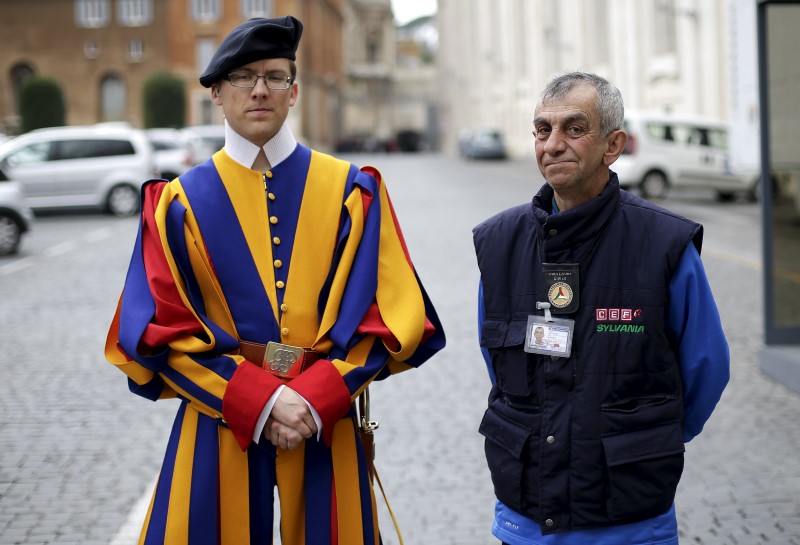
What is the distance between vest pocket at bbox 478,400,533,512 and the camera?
2.89 m

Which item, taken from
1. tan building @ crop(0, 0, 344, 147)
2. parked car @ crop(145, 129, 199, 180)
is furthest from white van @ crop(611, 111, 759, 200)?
tan building @ crop(0, 0, 344, 147)

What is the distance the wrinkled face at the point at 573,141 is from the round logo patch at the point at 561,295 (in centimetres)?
24

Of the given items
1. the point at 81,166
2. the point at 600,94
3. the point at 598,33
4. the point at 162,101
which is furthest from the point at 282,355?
the point at 162,101

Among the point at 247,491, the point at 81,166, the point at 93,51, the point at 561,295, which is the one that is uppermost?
the point at 93,51

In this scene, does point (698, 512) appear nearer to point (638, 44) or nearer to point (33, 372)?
point (33, 372)

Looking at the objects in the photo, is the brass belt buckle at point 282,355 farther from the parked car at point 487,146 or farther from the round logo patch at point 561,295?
the parked car at point 487,146

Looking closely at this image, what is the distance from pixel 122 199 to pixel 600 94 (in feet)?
72.0

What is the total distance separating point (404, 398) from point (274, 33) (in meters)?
4.71

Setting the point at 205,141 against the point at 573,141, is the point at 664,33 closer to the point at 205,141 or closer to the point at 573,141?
the point at 205,141

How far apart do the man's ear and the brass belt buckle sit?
3.13ft

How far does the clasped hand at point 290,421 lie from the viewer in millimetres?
2980

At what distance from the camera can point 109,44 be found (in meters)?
65.1

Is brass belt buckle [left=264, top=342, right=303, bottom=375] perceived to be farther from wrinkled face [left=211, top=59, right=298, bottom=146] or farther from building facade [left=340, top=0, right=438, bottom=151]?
building facade [left=340, top=0, right=438, bottom=151]

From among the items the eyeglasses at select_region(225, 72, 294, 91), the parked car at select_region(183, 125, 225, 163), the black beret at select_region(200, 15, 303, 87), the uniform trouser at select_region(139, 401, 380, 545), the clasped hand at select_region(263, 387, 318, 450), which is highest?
the parked car at select_region(183, 125, 225, 163)
